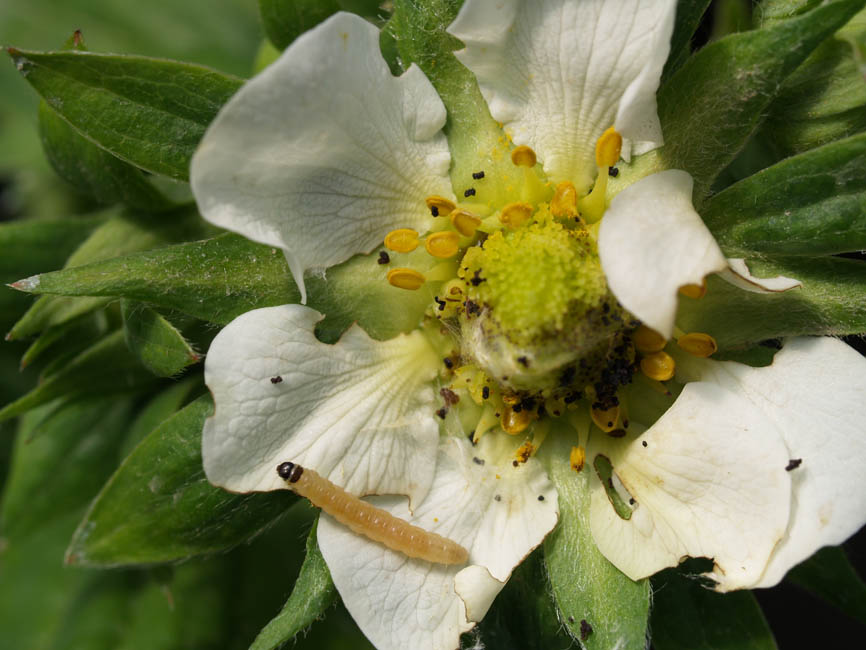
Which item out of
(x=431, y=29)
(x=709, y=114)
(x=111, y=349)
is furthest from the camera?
(x=111, y=349)

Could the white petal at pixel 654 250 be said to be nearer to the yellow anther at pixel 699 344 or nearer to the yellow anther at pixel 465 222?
the yellow anther at pixel 699 344

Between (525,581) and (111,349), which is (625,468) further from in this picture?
(111,349)

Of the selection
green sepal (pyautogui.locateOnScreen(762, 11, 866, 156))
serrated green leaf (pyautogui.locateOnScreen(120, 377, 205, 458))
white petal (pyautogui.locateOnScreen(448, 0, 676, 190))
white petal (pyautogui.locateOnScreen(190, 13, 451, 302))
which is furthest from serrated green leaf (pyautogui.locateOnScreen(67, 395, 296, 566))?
green sepal (pyautogui.locateOnScreen(762, 11, 866, 156))

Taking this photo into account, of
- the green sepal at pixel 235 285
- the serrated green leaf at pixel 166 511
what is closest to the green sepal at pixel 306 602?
the serrated green leaf at pixel 166 511

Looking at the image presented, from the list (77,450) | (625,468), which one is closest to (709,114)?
(625,468)

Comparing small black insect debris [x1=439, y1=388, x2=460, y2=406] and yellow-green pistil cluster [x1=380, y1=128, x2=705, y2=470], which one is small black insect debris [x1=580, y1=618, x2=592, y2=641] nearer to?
yellow-green pistil cluster [x1=380, y1=128, x2=705, y2=470]
